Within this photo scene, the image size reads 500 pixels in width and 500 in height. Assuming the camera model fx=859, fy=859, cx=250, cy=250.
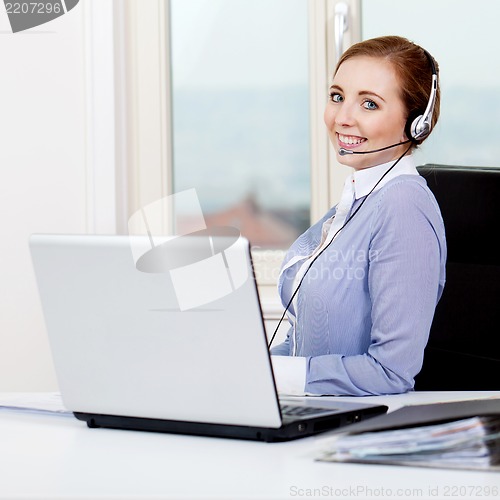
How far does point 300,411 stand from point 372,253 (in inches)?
19.6

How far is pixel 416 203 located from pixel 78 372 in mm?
683

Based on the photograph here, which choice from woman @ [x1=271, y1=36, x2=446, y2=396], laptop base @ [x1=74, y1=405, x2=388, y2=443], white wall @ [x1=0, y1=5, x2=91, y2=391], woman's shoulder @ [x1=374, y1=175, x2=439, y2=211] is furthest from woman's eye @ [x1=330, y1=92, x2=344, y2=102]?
white wall @ [x1=0, y1=5, x2=91, y2=391]

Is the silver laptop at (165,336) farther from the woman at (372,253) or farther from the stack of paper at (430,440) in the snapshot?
the woman at (372,253)

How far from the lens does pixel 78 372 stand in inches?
37.7

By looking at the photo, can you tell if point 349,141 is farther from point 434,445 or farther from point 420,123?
point 434,445

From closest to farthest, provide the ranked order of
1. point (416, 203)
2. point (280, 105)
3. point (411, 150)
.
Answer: point (416, 203)
point (411, 150)
point (280, 105)

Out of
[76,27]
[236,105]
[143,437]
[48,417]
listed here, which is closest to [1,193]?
[76,27]

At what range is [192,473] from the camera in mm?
787

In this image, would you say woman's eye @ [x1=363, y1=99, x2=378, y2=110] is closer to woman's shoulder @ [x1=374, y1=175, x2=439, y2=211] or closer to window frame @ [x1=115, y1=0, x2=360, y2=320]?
woman's shoulder @ [x1=374, y1=175, x2=439, y2=211]

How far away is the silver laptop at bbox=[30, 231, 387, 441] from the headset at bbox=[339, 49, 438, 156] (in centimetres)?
69

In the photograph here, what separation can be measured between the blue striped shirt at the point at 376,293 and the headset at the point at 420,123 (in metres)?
0.04

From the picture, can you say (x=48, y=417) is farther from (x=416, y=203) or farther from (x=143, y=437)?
(x=416, y=203)

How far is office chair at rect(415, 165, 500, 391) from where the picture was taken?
1.63m

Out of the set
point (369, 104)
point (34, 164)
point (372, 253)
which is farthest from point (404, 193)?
point (34, 164)
